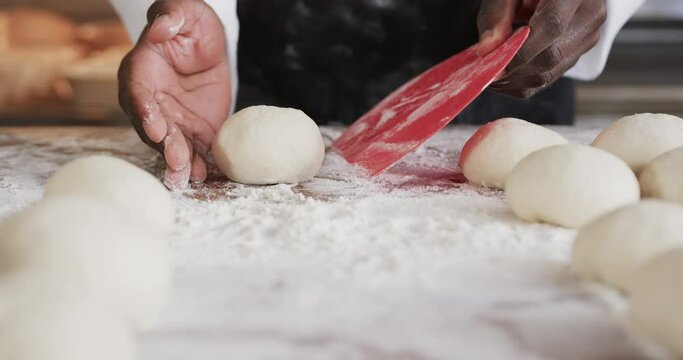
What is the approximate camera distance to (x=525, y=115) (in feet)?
6.35

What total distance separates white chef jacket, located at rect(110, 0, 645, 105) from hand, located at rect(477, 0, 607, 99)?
75mm

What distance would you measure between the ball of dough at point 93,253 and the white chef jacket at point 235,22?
35.6 inches

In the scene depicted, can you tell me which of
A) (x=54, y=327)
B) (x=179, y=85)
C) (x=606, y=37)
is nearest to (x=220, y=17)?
(x=179, y=85)

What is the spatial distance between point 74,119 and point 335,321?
7.02 ft

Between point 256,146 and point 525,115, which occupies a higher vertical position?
point 256,146

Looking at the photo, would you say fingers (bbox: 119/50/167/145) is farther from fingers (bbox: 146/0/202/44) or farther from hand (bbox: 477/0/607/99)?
hand (bbox: 477/0/607/99)

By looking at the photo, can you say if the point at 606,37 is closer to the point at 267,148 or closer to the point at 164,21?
the point at 267,148

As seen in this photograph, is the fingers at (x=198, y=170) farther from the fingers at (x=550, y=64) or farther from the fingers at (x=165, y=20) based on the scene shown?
the fingers at (x=550, y=64)

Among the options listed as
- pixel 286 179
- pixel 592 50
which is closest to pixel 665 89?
pixel 592 50

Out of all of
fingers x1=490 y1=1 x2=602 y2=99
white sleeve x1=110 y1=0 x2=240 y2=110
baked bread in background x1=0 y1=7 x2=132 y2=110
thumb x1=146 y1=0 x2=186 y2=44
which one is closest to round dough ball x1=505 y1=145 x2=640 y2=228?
fingers x1=490 y1=1 x2=602 y2=99

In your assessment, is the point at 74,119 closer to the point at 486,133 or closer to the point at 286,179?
the point at 286,179

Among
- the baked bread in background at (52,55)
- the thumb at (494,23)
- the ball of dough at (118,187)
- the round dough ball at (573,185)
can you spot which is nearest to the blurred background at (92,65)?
the baked bread in background at (52,55)

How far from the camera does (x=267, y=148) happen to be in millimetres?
1361

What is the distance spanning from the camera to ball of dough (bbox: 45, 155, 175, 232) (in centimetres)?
100
